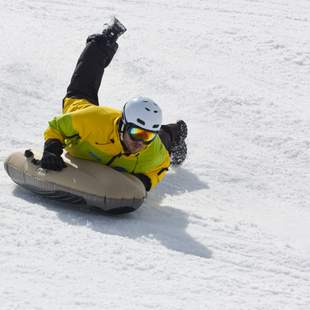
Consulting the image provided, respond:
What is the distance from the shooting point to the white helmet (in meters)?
5.20

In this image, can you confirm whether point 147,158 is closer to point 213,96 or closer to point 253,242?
point 253,242

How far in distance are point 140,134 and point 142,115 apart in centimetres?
15

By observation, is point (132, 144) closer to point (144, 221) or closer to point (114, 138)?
point (114, 138)

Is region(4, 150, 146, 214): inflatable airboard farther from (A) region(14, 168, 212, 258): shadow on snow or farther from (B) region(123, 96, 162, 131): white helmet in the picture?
(B) region(123, 96, 162, 131): white helmet

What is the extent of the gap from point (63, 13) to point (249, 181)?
5.51 m

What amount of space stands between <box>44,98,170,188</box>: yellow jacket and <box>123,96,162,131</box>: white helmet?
8.0 inches

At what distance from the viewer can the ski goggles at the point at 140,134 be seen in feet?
17.2

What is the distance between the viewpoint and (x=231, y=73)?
8914 millimetres

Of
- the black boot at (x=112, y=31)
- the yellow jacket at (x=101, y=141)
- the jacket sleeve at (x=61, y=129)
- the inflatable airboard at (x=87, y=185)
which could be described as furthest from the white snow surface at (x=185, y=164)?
the black boot at (x=112, y=31)

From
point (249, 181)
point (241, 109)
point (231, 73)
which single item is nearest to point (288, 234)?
point (249, 181)

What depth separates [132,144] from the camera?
5.31m

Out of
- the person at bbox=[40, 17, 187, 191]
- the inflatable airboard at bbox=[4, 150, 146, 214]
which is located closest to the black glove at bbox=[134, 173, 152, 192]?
the person at bbox=[40, 17, 187, 191]

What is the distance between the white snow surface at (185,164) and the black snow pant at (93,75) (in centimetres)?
46

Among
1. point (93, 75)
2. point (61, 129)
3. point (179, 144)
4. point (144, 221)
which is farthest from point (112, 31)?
point (144, 221)
